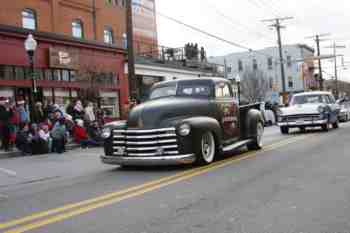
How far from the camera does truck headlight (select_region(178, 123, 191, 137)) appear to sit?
9922mm

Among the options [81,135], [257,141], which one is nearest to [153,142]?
[257,141]

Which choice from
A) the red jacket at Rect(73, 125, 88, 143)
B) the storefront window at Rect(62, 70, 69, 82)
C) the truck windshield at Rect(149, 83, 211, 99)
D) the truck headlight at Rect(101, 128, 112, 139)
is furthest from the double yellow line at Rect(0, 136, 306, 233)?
the storefront window at Rect(62, 70, 69, 82)

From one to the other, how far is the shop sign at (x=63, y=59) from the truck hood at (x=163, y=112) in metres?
14.5

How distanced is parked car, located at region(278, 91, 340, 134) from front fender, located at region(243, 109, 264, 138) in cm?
762

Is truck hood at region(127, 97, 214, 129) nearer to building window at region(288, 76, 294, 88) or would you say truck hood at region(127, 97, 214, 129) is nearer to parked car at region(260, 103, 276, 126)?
parked car at region(260, 103, 276, 126)

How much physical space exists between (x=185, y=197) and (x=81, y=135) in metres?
11.2

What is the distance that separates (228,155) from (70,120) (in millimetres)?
8000

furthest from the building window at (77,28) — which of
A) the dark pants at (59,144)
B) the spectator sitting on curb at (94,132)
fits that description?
the dark pants at (59,144)

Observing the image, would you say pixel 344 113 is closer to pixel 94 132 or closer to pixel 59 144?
pixel 94 132

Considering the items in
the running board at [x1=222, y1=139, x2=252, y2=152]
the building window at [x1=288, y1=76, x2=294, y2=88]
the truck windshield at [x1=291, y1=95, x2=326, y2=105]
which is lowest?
the running board at [x1=222, y1=139, x2=252, y2=152]

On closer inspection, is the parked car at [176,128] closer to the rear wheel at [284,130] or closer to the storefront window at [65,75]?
the rear wheel at [284,130]

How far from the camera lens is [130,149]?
10.2 metres

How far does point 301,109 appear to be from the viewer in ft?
69.5

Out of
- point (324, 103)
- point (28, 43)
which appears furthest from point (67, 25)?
point (324, 103)
